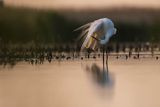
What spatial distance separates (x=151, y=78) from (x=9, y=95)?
9.05ft

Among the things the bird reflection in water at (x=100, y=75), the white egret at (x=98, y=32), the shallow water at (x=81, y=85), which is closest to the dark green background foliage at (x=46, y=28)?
the white egret at (x=98, y=32)

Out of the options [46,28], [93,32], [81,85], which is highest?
[46,28]

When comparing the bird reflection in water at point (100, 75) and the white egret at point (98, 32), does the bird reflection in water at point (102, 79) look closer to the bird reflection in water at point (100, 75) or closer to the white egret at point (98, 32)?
the bird reflection in water at point (100, 75)

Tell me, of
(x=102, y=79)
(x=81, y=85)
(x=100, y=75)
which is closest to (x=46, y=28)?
(x=100, y=75)

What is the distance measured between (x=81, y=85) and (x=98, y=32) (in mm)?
5907

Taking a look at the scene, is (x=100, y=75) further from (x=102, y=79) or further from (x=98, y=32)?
(x=98, y=32)

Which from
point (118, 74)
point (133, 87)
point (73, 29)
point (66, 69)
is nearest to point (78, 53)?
point (73, 29)

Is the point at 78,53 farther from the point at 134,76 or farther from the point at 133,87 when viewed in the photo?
the point at 133,87

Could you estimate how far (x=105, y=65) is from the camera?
45.6ft

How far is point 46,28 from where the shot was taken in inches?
688

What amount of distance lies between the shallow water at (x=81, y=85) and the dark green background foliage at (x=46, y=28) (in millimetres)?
1058

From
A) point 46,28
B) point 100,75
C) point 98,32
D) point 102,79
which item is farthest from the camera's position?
point 46,28

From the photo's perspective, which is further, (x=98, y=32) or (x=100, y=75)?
(x=98, y=32)

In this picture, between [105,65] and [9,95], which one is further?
[105,65]
